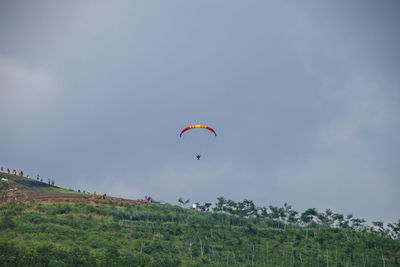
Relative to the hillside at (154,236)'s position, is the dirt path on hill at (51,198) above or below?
above

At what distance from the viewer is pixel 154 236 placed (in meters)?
123

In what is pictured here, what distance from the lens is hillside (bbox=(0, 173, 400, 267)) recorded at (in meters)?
99.7

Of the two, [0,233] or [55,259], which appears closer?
[55,259]

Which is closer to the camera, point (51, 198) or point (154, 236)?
point (154, 236)

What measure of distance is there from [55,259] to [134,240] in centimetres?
3321

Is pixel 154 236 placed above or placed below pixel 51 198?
below

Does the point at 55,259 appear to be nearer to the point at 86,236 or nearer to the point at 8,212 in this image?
the point at 86,236

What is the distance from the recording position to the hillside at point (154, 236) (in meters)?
99.7

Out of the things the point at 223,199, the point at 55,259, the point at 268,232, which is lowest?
the point at 55,259

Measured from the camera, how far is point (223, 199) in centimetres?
16325

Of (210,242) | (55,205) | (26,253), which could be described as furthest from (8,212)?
(210,242)

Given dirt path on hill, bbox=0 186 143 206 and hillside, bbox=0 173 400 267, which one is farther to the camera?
dirt path on hill, bbox=0 186 143 206

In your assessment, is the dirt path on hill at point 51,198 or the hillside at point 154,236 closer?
the hillside at point 154,236

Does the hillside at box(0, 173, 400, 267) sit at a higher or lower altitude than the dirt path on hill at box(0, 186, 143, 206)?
lower
